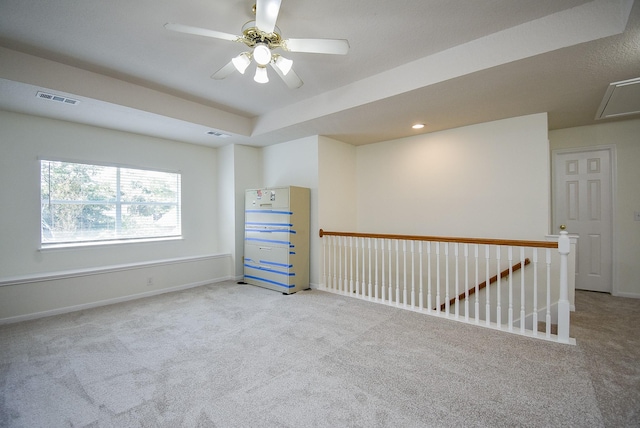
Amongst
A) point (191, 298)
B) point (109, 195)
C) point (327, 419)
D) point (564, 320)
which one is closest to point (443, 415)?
point (327, 419)

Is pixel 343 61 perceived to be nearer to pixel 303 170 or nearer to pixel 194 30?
pixel 194 30

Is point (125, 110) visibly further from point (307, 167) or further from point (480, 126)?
point (480, 126)

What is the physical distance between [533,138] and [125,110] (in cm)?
501

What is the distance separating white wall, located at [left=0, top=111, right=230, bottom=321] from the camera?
3244mm

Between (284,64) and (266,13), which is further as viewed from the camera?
(284,64)

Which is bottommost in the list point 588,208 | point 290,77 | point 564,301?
point 564,301

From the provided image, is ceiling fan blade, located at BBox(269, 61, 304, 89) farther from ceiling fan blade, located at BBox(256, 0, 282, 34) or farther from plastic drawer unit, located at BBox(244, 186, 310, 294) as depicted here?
plastic drawer unit, located at BBox(244, 186, 310, 294)

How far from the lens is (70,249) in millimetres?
3695

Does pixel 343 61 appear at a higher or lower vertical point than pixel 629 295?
higher

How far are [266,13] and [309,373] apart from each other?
248cm

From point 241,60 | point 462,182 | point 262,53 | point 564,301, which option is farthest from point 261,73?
point 564,301

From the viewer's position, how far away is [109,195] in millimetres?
4090

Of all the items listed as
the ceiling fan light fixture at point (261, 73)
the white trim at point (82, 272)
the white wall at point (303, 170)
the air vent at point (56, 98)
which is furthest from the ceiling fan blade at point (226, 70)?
the white trim at point (82, 272)

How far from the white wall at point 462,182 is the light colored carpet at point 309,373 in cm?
141
